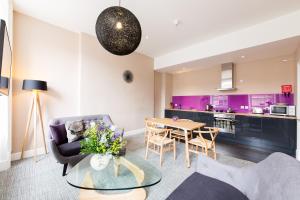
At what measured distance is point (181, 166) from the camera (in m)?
2.58

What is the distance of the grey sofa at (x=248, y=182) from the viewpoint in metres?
0.92

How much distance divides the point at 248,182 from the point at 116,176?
127 centimetres

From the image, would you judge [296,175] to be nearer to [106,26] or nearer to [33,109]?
[106,26]

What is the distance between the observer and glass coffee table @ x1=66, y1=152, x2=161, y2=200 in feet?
4.38

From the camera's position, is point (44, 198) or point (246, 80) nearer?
point (44, 198)

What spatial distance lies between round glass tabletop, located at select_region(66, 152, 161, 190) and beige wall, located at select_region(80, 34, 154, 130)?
2.35 meters

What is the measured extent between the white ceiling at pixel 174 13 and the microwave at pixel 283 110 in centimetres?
220

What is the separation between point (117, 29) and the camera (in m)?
1.52

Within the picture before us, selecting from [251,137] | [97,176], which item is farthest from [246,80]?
[97,176]

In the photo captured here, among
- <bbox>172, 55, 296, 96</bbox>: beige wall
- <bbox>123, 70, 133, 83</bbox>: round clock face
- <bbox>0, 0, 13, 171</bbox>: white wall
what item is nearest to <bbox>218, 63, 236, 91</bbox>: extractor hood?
<bbox>172, 55, 296, 96</bbox>: beige wall

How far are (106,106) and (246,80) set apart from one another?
4415 mm

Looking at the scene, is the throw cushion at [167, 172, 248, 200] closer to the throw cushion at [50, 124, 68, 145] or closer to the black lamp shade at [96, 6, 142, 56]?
the black lamp shade at [96, 6, 142, 56]

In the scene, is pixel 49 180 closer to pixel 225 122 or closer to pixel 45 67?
pixel 45 67

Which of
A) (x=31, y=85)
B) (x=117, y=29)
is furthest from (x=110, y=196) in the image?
(x=31, y=85)
